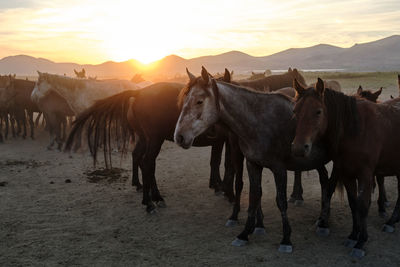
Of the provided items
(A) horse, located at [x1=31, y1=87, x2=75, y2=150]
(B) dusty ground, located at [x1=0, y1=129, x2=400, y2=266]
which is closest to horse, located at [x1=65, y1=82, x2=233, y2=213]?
(B) dusty ground, located at [x1=0, y1=129, x2=400, y2=266]

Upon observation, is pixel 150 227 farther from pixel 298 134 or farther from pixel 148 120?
pixel 298 134

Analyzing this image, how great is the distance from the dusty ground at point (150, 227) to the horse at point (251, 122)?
0.47 meters

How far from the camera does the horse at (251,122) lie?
4.17 meters

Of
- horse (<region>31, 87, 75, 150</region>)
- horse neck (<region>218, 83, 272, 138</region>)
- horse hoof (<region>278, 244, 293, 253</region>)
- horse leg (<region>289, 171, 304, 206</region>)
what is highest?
horse neck (<region>218, 83, 272, 138</region>)

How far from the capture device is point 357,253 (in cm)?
436

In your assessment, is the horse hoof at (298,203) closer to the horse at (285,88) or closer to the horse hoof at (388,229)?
the horse at (285,88)

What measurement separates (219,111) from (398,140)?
2479 millimetres

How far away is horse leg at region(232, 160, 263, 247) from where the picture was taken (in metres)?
4.77

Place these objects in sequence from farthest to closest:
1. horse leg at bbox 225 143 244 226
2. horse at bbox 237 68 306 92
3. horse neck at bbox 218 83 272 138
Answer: horse at bbox 237 68 306 92 → horse leg at bbox 225 143 244 226 → horse neck at bbox 218 83 272 138

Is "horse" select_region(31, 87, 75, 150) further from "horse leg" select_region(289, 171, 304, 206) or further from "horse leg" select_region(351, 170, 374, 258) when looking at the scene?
"horse leg" select_region(351, 170, 374, 258)

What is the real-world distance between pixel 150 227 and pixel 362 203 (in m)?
3.11

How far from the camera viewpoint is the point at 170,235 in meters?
5.11

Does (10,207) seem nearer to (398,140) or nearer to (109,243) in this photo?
(109,243)

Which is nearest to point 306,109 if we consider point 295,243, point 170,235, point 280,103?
point 280,103
